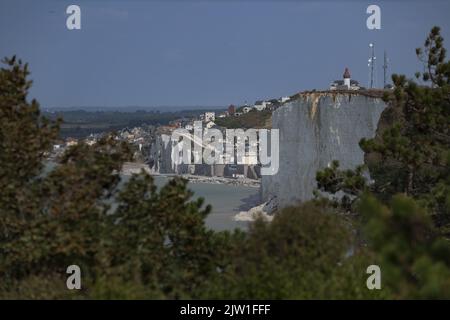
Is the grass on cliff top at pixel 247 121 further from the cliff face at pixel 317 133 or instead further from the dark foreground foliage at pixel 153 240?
the dark foreground foliage at pixel 153 240

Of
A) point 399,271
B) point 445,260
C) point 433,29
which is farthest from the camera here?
point 433,29

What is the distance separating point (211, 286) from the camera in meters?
5.60

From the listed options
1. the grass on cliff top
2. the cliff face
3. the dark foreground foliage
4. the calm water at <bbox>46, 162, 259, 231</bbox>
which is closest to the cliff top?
the cliff face

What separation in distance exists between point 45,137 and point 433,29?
608 cm

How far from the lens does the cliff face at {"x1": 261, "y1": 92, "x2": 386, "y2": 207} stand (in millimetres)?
24859

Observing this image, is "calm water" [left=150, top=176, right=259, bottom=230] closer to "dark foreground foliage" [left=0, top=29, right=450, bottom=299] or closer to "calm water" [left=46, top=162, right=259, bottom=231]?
"calm water" [left=46, top=162, right=259, bottom=231]

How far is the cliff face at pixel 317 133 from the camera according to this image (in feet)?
81.6

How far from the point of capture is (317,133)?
1053 inches

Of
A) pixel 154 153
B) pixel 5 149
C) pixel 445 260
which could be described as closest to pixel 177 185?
pixel 5 149

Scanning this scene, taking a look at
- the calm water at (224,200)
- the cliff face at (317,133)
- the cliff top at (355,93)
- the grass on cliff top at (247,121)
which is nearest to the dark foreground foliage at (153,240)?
the calm water at (224,200)

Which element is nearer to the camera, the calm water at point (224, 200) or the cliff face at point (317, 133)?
the cliff face at point (317, 133)

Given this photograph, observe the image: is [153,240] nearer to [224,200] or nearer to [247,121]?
[224,200]

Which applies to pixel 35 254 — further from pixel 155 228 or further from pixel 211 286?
pixel 211 286

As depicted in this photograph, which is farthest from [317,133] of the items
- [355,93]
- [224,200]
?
[224,200]
